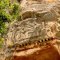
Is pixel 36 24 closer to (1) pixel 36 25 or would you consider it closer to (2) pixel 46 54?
(1) pixel 36 25

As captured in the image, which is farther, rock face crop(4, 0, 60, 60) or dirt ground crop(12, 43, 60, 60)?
rock face crop(4, 0, 60, 60)

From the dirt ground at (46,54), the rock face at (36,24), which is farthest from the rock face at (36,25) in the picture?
the dirt ground at (46,54)

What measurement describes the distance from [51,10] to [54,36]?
1812 millimetres

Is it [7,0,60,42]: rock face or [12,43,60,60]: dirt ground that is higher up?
[7,0,60,42]: rock face

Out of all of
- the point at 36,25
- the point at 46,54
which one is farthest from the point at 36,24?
the point at 46,54

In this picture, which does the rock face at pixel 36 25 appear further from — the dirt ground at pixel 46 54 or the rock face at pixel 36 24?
the dirt ground at pixel 46 54

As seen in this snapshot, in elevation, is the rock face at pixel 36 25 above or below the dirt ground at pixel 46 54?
above

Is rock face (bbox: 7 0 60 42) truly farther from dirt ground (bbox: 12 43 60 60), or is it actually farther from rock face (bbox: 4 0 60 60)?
dirt ground (bbox: 12 43 60 60)

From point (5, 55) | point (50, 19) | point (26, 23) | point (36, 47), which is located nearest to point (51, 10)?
point (50, 19)

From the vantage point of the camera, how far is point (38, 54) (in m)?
9.86

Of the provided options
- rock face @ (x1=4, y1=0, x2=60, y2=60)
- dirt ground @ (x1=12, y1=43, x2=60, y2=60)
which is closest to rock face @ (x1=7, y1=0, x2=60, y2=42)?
rock face @ (x1=4, y1=0, x2=60, y2=60)

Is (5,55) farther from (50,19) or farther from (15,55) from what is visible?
(50,19)

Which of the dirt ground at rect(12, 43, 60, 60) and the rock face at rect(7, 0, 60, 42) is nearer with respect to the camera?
the dirt ground at rect(12, 43, 60, 60)

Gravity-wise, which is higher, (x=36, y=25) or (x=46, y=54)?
(x=36, y=25)
